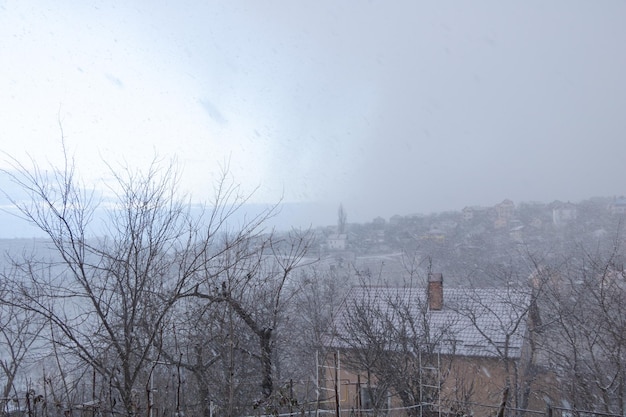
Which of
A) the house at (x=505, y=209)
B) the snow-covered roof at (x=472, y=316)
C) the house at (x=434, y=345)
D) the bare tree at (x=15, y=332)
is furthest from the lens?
the house at (x=505, y=209)

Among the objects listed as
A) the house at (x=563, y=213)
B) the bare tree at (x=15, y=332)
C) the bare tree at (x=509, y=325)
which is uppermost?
the house at (x=563, y=213)

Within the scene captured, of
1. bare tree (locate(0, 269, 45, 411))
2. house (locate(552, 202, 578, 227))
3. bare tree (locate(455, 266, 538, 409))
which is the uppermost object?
house (locate(552, 202, 578, 227))

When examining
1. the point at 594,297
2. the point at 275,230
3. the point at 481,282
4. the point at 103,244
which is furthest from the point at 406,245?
the point at 103,244

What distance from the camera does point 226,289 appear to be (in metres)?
4.44

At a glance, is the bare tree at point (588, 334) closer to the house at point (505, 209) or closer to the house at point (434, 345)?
the house at point (434, 345)

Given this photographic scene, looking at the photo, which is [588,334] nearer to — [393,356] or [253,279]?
[393,356]

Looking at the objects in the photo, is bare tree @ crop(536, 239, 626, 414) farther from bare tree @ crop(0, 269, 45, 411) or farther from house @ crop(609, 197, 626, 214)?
house @ crop(609, 197, 626, 214)

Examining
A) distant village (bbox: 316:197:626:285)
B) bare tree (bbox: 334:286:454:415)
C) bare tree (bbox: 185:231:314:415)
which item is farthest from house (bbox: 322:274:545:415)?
distant village (bbox: 316:197:626:285)

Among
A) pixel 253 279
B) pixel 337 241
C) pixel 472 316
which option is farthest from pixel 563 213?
pixel 253 279

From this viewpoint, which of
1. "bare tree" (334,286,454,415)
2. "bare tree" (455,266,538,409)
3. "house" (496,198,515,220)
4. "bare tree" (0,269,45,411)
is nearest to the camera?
"bare tree" (0,269,45,411)

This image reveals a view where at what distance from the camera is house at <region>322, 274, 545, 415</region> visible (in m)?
7.52

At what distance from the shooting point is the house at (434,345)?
24.7 feet

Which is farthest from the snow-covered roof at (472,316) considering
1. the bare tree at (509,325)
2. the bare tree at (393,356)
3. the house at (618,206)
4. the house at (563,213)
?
the house at (563,213)

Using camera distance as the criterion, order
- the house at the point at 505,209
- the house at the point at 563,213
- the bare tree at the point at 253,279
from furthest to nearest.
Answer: the house at the point at 505,209 < the house at the point at 563,213 < the bare tree at the point at 253,279
